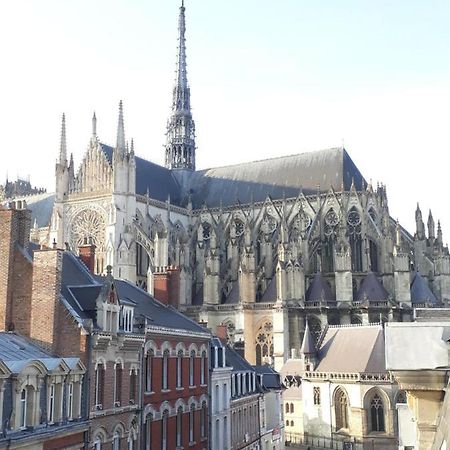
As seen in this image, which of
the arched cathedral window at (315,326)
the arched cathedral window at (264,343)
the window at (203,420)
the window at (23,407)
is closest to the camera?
the window at (23,407)

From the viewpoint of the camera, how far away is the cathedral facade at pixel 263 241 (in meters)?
54.0

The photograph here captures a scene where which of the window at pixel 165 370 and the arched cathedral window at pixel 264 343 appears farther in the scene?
the arched cathedral window at pixel 264 343

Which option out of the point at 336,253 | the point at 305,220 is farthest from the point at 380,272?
the point at 305,220

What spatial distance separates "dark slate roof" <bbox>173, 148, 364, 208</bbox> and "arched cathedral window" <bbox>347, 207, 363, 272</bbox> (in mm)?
3791

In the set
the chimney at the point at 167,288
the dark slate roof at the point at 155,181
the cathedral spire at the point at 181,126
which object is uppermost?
the cathedral spire at the point at 181,126

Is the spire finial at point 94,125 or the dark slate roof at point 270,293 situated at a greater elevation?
the spire finial at point 94,125

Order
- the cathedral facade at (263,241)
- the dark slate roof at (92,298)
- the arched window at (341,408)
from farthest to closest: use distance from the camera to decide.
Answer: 1. the cathedral facade at (263,241)
2. the arched window at (341,408)
3. the dark slate roof at (92,298)

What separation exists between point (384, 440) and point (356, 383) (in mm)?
3604

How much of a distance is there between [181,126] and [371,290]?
37.8 m

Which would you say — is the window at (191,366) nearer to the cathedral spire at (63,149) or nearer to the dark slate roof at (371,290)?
the dark slate roof at (371,290)

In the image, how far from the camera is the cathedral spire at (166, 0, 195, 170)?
79.9 metres

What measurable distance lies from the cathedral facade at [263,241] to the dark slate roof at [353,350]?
9.87m

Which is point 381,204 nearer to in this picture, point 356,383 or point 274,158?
point 274,158

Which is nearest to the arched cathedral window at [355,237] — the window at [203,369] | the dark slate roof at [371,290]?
the dark slate roof at [371,290]
